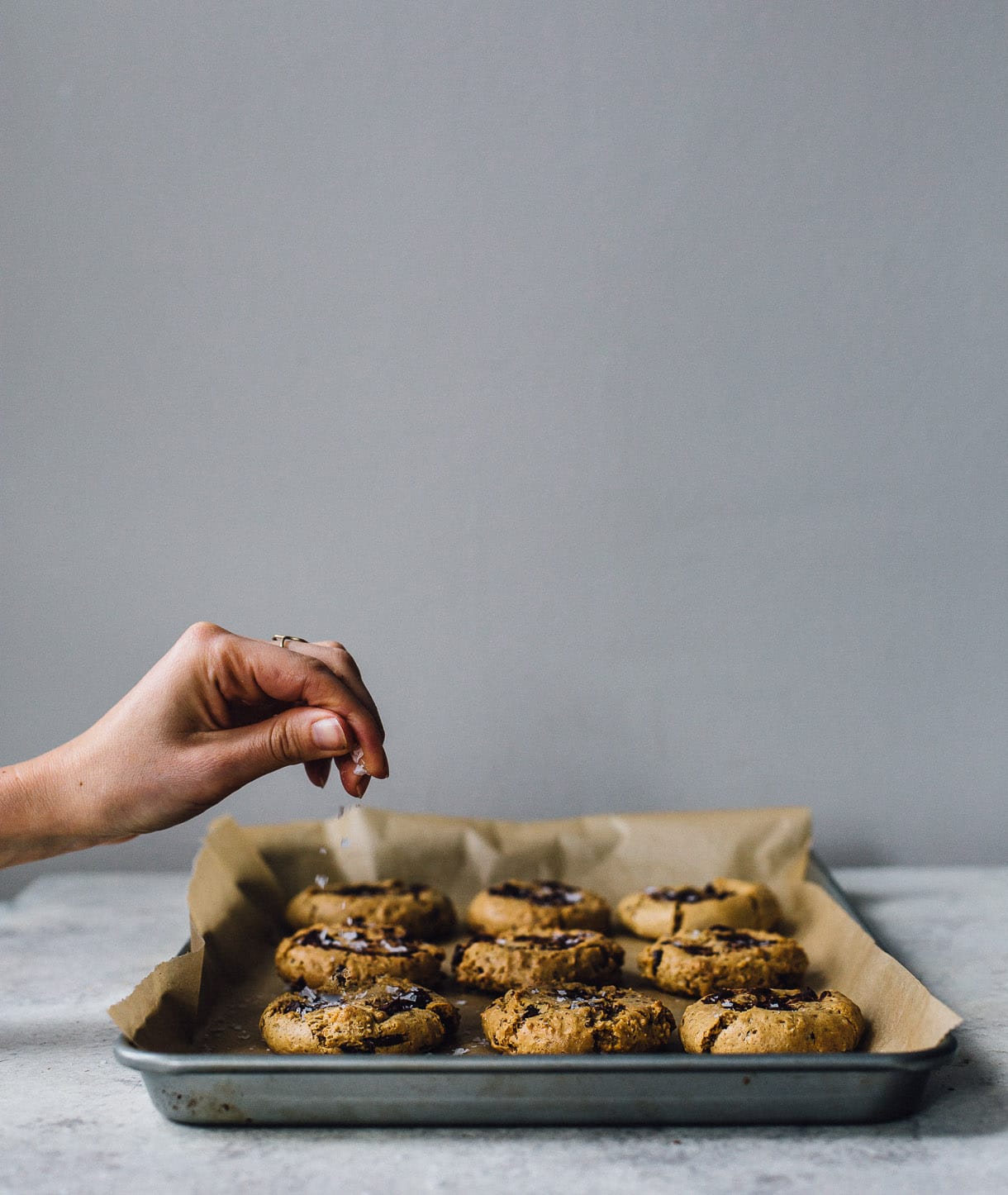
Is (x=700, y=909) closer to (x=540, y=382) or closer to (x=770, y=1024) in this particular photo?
(x=770, y=1024)

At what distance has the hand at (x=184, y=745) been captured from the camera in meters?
1.15

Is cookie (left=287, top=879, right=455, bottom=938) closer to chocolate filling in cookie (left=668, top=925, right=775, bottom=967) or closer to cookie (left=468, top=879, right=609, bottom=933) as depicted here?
cookie (left=468, top=879, right=609, bottom=933)

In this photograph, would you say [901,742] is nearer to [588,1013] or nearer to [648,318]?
[648,318]

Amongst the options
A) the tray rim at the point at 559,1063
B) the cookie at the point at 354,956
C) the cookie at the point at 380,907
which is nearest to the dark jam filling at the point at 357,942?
the cookie at the point at 354,956

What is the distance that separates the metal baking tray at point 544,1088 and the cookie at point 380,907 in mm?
588

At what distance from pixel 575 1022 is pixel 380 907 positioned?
1.69 ft

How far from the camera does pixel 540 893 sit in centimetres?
167

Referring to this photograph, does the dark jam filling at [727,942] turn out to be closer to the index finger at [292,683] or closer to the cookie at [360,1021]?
the cookie at [360,1021]

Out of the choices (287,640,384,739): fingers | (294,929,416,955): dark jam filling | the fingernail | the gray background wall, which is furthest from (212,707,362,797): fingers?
the gray background wall

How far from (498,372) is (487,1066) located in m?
1.29

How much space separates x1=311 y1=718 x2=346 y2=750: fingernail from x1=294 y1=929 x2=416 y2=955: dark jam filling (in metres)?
0.40

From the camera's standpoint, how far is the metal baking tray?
971 millimetres

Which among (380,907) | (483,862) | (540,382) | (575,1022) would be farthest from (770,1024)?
(540,382)

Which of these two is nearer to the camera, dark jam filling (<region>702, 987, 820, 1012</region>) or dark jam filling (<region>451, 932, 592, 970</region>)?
dark jam filling (<region>702, 987, 820, 1012</region>)
